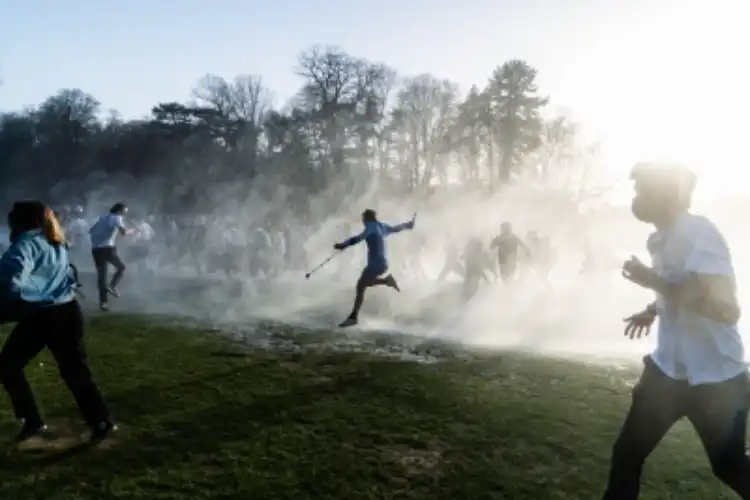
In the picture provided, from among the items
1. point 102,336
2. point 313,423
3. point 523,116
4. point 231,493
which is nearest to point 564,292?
point 102,336

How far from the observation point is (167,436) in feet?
18.4

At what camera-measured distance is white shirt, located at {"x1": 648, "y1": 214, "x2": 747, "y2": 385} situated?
345 cm

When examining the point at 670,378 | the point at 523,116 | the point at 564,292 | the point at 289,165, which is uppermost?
the point at 523,116

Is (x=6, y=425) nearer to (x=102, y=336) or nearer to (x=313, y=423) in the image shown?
(x=313, y=423)

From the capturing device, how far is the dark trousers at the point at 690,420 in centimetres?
347

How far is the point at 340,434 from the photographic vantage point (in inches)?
226

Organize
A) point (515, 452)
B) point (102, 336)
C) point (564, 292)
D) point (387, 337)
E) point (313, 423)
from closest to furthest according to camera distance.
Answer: point (515, 452), point (313, 423), point (102, 336), point (387, 337), point (564, 292)

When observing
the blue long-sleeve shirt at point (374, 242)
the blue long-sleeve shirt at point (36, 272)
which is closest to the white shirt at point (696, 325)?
the blue long-sleeve shirt at point (36, 272)

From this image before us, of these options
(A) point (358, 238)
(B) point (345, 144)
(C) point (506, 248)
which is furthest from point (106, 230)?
(B) point (345, 144)

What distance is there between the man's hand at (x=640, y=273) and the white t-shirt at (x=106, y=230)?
10.9 m

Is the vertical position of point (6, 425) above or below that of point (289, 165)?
below

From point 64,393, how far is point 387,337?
4.95 metres

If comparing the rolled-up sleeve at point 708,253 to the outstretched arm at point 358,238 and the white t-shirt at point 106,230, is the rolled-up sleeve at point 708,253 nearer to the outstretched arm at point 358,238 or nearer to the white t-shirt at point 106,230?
the outstretched arm at point 358,238

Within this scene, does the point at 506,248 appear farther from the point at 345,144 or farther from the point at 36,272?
the point at 345,144
